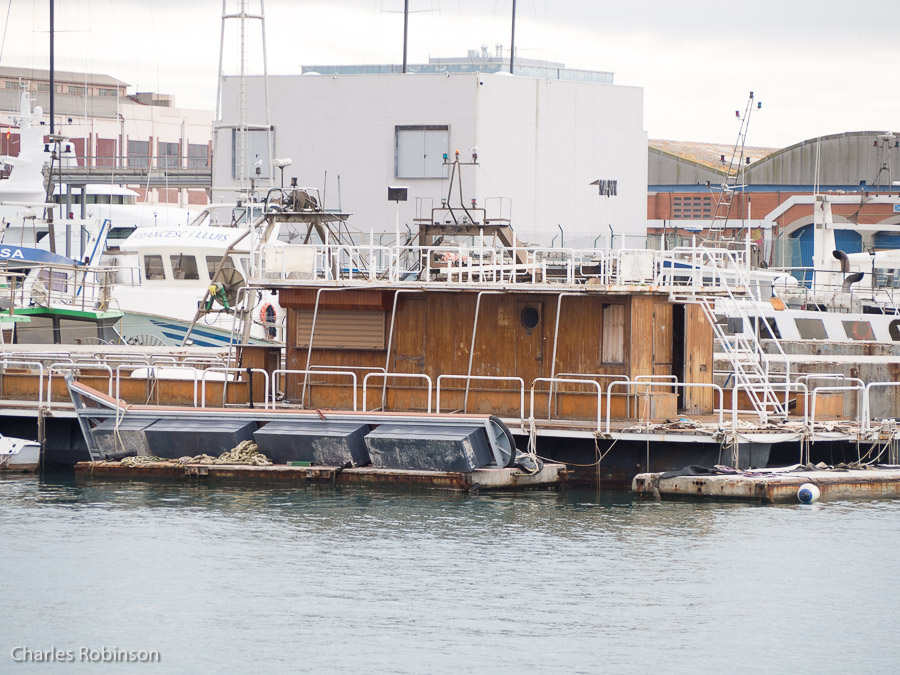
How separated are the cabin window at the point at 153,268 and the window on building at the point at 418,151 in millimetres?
17123

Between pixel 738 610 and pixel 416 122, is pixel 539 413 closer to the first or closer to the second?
pixel 738 610

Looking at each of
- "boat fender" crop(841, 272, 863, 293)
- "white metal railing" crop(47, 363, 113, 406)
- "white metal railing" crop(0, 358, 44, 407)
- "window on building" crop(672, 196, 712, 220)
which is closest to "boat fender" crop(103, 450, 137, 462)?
"white metal railing" crop(47, 363, 113, 406)

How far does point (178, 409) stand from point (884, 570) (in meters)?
13.4

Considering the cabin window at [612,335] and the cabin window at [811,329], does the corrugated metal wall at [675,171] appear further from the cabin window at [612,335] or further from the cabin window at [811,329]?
the cabin window at [612,335]

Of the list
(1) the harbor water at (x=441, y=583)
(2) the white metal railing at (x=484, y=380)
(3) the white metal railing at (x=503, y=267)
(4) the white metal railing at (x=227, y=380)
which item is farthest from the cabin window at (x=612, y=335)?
(4) the white metal railing at (x=227, y=380)

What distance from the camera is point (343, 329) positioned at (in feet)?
86.9

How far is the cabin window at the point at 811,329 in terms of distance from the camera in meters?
37.7

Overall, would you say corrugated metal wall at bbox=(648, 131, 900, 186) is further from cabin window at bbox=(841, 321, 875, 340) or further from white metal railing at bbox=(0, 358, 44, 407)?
white metal railing at bbox=(0, 358, 44, 407)

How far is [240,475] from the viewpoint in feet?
81.7

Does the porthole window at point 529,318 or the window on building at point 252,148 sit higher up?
the window on building at point 252,148

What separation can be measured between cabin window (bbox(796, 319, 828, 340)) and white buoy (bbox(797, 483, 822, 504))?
14.7 meters

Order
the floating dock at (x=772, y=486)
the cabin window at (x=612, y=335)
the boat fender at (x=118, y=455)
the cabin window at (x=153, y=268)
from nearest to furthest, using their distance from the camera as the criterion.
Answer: the floating dock at (x=772, y=486)
the cabin window at (x=612, y=335)
the boat fender at (x=118, y=455)
the cabin window at (x=153, y=268)

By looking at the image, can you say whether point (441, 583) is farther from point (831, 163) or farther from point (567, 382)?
point (831, 163)

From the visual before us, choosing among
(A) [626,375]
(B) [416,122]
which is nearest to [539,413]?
(A) [626,375]
